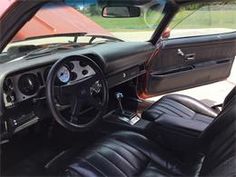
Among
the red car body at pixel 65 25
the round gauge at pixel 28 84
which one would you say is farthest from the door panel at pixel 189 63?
the round gauge at pixel 28 84

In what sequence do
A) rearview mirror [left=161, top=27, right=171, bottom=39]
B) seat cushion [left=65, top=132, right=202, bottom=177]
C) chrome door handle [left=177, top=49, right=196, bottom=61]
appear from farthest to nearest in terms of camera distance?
chrome door handle [left=177, top=49, right=196, bottom=61]
rearview mirror [left=161, top=27, right=171, bottom=39]
seat cushion [left=65, top=132, right=202, bottom=177]

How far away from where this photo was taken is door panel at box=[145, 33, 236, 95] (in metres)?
3.86

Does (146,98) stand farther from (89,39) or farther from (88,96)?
(88,96)

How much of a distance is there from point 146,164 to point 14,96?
797mm

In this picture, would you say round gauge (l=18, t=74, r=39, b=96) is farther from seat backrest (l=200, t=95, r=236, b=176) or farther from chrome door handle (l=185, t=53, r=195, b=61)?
chrome door handle (l=185, t=53, r=195, b=61)

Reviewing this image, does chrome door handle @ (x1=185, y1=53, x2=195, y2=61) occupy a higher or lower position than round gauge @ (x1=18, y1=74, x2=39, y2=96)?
lower

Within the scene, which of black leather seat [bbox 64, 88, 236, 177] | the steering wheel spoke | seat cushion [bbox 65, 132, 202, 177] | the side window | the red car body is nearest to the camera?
black leather seat [bbox 64, 88, 236, 177]

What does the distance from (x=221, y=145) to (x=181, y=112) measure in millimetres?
1191

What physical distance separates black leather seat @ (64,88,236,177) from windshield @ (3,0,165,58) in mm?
732

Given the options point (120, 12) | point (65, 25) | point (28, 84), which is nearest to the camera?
point (28, 84)

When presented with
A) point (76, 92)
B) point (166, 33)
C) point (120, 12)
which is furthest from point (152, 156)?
point (166, 33)

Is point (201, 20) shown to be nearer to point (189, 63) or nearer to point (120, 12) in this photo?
point (189, 63)

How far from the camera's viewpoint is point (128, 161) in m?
2.48

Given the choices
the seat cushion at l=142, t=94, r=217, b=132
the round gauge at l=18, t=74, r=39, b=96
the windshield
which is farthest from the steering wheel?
the seat cushion at l=142, t=94, r=217, b=132
